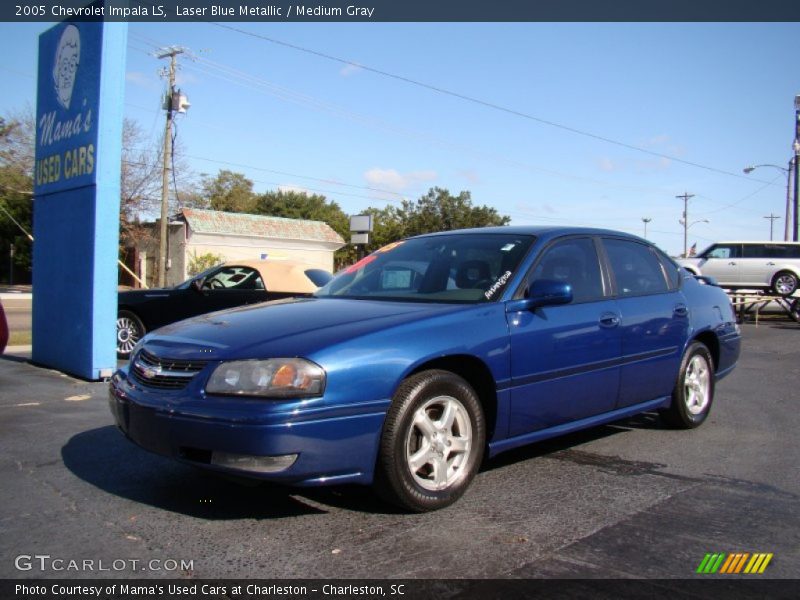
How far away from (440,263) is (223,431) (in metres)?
2.07

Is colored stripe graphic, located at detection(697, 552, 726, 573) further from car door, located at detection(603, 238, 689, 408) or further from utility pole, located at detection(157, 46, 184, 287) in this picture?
utility pole, located at detection(157, 46, 184, 287)

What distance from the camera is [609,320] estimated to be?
4.79 m

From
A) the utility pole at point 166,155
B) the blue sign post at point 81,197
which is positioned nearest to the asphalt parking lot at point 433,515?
the blue sign post at point 81,197

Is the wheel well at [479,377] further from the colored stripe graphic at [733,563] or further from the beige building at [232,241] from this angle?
the beige building at [232,241]

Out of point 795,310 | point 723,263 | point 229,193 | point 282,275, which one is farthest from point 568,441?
point 229,193

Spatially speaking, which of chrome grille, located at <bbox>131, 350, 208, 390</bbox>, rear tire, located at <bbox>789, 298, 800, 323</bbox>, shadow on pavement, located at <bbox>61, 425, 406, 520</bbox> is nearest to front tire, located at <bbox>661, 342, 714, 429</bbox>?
shadow on pavement, located at <bbox>61, 425, 406, 520</bbox>

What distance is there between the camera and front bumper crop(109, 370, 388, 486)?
3.25 meters

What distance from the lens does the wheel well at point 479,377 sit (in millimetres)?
3934

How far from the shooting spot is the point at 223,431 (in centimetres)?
328

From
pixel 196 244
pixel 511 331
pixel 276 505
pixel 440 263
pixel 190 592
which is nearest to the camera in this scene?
pixel 190 592

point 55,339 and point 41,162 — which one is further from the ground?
point 41,162

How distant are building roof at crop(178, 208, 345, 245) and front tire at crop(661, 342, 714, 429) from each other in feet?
122

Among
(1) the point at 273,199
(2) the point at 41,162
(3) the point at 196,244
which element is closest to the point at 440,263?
(2) the point at 41,162

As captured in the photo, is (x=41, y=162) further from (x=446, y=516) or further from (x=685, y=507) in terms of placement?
(x=685, y=507)
